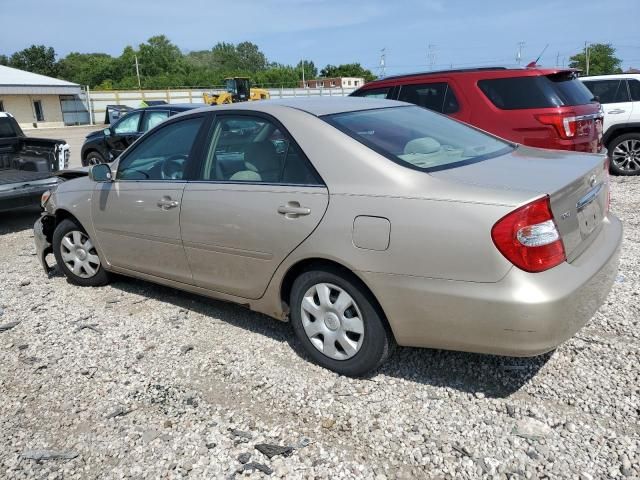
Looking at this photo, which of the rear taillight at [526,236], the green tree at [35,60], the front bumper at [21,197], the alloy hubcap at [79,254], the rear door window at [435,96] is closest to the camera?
the rear taillight at [526,236]

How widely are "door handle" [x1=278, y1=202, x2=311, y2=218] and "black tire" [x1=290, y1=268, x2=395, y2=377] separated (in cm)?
35

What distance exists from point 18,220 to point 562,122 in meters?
7.84

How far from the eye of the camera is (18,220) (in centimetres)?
870

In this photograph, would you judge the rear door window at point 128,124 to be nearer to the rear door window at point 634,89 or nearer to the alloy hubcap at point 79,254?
the alloy hubcap at point 79,254

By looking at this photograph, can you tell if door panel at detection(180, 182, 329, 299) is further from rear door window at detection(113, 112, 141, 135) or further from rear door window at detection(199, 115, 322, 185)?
rear door window at detection(113, 112, 141, 135)

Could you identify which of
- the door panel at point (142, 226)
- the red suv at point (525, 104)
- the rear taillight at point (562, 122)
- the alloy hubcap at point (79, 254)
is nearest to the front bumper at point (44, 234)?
the alloy hubcap at point (79, 254)

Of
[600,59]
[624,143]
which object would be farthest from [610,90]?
[600,59]

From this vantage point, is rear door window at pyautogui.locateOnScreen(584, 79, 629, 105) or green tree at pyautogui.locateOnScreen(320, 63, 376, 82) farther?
green tree at pyautogui.locateOnScreen(320, 63, 376, 82)

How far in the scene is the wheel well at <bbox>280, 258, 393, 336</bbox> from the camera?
3.08 metres

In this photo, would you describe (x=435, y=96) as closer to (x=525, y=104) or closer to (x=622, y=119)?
(x=525, y=104)

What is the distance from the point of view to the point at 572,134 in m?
6.43

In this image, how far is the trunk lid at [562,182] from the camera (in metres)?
2.75

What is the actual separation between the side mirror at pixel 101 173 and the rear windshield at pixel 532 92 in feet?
14.6

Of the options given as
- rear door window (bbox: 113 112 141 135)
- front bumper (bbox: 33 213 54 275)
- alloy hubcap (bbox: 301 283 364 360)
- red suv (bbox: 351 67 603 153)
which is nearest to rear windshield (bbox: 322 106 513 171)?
alloy hubcap (bbox: 301 283 364 360)
